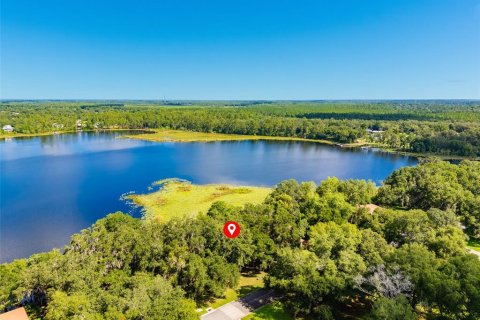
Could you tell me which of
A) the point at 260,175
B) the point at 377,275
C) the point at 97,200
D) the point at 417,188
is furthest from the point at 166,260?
the point at 260,175

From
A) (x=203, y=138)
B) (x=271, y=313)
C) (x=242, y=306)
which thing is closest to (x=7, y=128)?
(x=203, y=138)

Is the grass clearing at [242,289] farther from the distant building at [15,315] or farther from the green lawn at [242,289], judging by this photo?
the distant building at [15,315]

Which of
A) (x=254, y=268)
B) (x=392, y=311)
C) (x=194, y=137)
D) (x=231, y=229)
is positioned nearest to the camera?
(x=392, y=311)

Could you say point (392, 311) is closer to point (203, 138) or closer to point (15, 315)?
point (15, 315)

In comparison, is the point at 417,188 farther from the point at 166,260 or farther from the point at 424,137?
the point at 424,137

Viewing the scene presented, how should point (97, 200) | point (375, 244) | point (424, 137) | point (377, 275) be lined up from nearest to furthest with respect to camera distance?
point (377, 275) → point (375, 244) → point (97, 200) → point (424, 137)

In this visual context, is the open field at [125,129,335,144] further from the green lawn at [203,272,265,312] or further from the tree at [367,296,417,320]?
the tree at [367,296,417,320]
